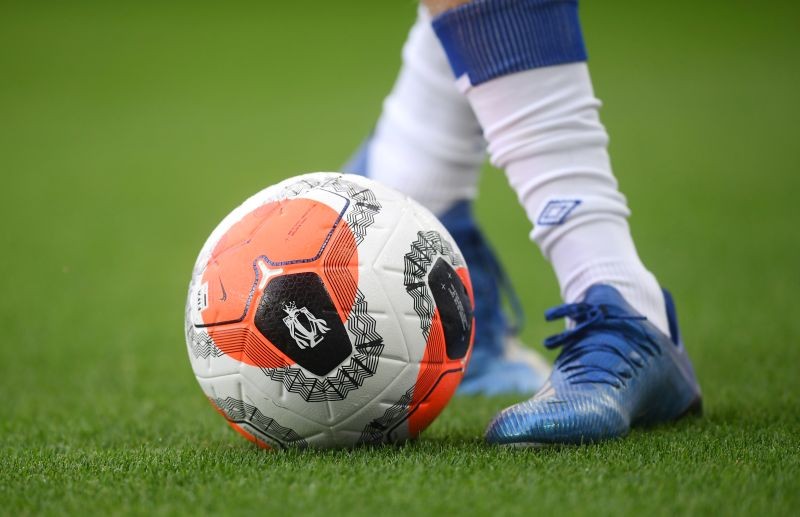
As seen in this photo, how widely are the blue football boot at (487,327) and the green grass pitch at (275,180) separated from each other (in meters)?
0.21

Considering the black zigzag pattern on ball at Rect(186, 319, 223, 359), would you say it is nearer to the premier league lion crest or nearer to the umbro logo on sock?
the premier league lion crest

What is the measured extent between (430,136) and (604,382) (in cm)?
90

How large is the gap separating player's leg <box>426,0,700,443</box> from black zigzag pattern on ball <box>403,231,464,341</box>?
300mm

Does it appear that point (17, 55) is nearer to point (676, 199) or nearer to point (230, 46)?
point (230, 46)

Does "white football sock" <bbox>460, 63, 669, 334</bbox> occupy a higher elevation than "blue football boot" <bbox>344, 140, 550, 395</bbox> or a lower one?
higher

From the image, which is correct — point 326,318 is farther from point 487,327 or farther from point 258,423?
point 487,327

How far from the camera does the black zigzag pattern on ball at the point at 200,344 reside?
1.58m

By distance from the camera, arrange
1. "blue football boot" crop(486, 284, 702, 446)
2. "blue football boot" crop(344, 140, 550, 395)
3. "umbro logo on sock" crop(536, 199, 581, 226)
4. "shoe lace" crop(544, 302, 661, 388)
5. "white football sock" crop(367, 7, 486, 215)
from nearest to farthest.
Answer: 1. "blue football boot" crop(486, 284, 702, 446)
2. "shoe lace" crop(544, 302, 661, 388)
3. "umbro logo on sock" crop(536, 199, 581, 226)
4. "white football sock" crop(367, 7, 486, 215)
5. "blue football boot" crop(344, 140, 550, 395)

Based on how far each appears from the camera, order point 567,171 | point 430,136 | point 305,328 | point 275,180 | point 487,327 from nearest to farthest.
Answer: point 305,328 → point 567,171 → point 430,136 → point 487,327 → point 275,180

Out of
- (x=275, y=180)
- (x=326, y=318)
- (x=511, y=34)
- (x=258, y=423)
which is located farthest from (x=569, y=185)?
(x=275, y=180)

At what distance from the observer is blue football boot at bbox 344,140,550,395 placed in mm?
2482

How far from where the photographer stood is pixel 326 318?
150 centimetres

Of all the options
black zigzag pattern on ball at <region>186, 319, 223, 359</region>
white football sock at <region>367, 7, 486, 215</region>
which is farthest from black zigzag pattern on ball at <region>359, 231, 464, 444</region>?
white football sock at <region>367, 7, 486, 215</region>

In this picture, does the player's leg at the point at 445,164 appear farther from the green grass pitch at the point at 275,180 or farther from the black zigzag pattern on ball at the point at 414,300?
the black zigzag pattern on ball at the point at 414,300
